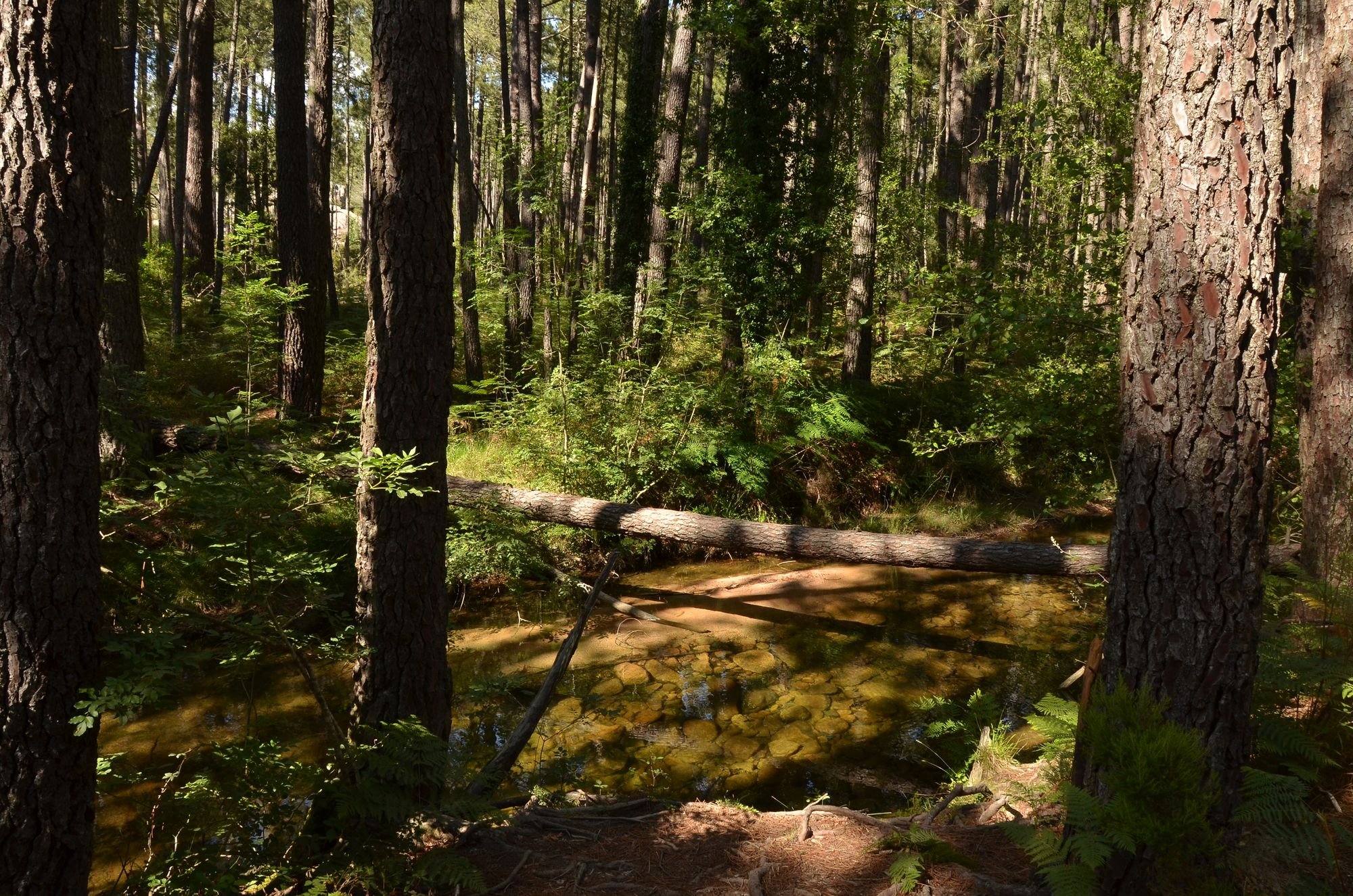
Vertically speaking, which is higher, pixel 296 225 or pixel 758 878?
pixel 296 225

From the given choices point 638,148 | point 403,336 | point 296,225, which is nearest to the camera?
point 403,336

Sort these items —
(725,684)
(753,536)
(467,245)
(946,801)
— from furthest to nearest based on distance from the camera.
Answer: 1. (467,245)
2. (753,536)
3. (725,684)
4. (946,801)

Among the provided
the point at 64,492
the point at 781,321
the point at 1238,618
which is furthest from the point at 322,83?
the point at 1238,618

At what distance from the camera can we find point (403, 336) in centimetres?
423

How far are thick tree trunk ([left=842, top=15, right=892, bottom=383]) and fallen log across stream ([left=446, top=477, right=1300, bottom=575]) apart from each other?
15.1 feet

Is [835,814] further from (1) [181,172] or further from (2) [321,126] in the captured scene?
(1) [181,172]

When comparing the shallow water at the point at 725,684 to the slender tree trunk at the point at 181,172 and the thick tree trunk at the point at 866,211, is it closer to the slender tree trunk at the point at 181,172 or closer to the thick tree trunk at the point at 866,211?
the thick tree trunk at the point at 866,211

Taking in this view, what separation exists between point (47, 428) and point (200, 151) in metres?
15.6

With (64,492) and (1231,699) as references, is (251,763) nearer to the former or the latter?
(64,492)

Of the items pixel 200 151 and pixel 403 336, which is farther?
pixel 200 151

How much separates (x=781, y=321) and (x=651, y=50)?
5.31 meters

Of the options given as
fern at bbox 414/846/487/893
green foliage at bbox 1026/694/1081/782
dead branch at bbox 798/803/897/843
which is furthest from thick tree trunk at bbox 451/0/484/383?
green foliage at bbox 1026/694/1081/782

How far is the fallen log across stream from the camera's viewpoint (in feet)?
27.4

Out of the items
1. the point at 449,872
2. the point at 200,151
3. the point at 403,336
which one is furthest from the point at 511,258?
the point at 449,872
